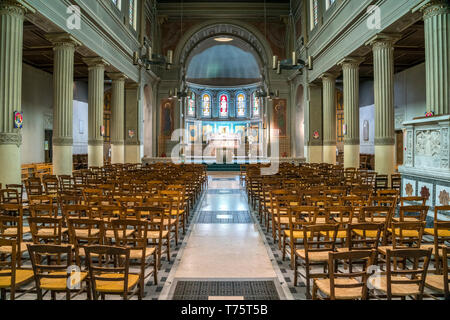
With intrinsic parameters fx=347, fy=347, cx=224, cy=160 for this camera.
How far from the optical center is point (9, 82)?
10633mm

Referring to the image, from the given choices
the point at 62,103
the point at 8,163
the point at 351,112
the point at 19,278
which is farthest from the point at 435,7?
the point at 62,103

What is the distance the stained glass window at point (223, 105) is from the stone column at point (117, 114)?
85.7 ft

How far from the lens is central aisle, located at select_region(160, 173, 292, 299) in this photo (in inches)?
208

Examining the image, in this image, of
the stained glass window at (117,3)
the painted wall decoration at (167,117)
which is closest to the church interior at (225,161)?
the painted wall decoration at (167,117)

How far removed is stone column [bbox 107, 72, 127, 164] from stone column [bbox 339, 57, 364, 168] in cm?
1296

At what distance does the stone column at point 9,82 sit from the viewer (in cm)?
1035

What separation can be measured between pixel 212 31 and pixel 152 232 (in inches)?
1160

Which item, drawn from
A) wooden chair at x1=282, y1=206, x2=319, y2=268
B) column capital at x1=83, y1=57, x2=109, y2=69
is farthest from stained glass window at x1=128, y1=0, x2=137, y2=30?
wooden chair at x1=282, y1=206, x2=319, y2=268

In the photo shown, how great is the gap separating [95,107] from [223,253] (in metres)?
14.2

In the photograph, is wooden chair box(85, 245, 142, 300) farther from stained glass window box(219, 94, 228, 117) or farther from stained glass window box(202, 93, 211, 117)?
stained glass window box(219, 94, 228, 117)
